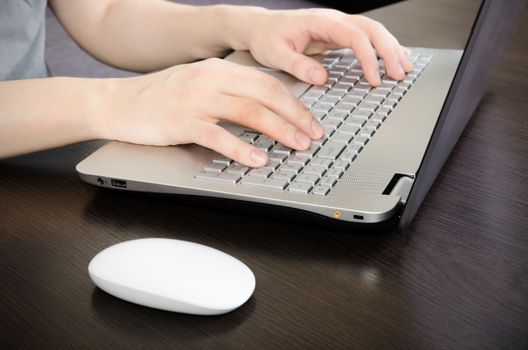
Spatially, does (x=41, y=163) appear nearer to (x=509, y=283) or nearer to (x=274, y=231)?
(x=274, y=231)

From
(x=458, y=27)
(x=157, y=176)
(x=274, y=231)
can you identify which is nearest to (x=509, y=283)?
(x=274, y=231)

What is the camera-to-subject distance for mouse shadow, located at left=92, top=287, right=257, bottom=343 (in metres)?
0.48

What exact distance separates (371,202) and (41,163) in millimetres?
374

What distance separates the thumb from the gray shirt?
41cm

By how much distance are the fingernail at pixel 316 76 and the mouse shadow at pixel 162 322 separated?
377mm

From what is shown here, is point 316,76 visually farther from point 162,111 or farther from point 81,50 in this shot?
point 81,50

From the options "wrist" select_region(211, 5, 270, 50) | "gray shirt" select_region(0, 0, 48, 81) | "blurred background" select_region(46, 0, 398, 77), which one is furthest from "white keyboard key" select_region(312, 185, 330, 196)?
"blurred background" select_region(46, 0, 398, 77)

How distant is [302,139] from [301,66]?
0.20m

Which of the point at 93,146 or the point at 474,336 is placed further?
the point at 93,146

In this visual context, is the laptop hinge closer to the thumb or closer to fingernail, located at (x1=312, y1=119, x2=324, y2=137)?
fingernail, located at (x1=312, y1=119, x2=324, y2=137)

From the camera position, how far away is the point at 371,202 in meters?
0.56

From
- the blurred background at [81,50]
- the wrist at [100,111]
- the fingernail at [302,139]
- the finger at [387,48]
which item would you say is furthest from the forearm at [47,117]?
the blurred background at [81,50]

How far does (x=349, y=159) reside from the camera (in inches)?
24.7

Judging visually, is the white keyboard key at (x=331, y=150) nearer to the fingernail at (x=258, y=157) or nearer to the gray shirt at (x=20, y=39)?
the fingernail at (x=258, y=157)
